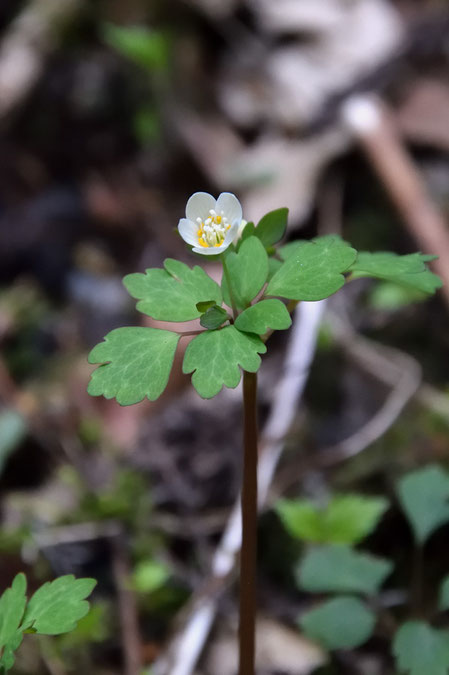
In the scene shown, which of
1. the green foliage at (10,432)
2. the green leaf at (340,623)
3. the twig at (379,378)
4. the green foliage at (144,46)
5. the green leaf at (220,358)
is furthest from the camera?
the green foliage at (144,46)

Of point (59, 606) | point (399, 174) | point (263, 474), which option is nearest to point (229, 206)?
point (59, 606)

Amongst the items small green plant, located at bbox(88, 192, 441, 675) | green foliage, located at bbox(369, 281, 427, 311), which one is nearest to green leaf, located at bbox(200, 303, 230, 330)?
small green plant, located at bbox(88, 192, 441, 675)

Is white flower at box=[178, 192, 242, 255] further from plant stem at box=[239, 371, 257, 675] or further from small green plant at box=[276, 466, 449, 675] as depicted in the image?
small green plant at box=[276, 466, 449, 675]

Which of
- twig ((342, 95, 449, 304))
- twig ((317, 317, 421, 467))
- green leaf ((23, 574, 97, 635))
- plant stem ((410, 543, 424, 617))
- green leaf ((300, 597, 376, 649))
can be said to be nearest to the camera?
green leaf ((23, 574, 97, 635))

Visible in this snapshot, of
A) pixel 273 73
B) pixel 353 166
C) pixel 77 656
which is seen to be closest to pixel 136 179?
pixel 273 73

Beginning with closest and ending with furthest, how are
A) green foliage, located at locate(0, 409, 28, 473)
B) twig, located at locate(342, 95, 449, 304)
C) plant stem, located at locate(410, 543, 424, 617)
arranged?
plant stem, located at locate(410, 543, 424, 617) → green foliage, located at locate(0, 409, 28, 473) → twig, located at locate(342, 95, 449, 304)

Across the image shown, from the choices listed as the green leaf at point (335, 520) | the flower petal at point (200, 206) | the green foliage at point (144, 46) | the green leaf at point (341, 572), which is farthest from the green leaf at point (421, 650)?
the green foliage at point (144, 46)

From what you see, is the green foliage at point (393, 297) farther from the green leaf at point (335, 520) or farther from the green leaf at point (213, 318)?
the green leaf at point (213, 318)

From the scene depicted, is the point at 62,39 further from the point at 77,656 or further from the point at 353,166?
the point at 77,656
